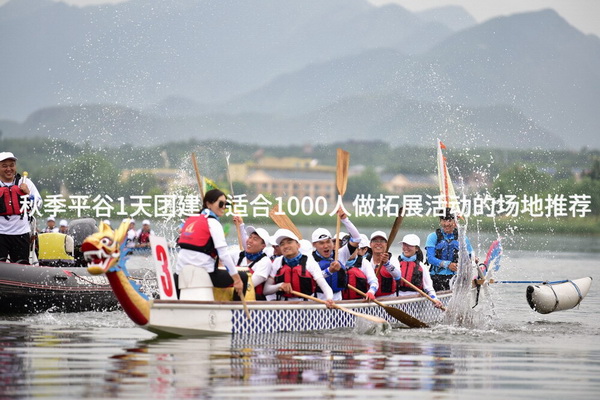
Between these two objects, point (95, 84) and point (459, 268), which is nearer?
point (459, 268)

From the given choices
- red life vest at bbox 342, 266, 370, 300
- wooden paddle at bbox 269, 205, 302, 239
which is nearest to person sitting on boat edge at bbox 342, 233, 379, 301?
red life vest at bbox 342, 266, 370, 300

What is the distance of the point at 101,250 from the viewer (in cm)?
1135

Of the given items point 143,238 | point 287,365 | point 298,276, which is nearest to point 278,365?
point 287,365

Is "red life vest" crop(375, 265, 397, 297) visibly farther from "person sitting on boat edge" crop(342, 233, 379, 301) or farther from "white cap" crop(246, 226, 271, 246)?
"white cap" crop(246, 226, 271, 246)

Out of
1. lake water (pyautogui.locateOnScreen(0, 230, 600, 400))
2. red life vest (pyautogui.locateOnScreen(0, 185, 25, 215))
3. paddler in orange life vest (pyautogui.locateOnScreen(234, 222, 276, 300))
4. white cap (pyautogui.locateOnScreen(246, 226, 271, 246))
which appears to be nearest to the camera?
lake water (pyautogui.locateOnScreen(0, 230, 600, 400))

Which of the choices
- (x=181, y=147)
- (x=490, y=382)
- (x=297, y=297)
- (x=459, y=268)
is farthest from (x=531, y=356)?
(x=181, y=147)

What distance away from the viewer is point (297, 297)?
45.9ft

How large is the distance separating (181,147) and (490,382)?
116m

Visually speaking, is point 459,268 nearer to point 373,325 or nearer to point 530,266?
point 373,325

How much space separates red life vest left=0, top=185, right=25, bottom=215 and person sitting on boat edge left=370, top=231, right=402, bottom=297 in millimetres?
5114

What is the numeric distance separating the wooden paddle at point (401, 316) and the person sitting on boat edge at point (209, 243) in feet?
8.00

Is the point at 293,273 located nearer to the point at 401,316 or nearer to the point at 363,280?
the point at 363,280

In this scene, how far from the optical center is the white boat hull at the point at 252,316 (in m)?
12.2

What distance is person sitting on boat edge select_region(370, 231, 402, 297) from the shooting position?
1521 cm
